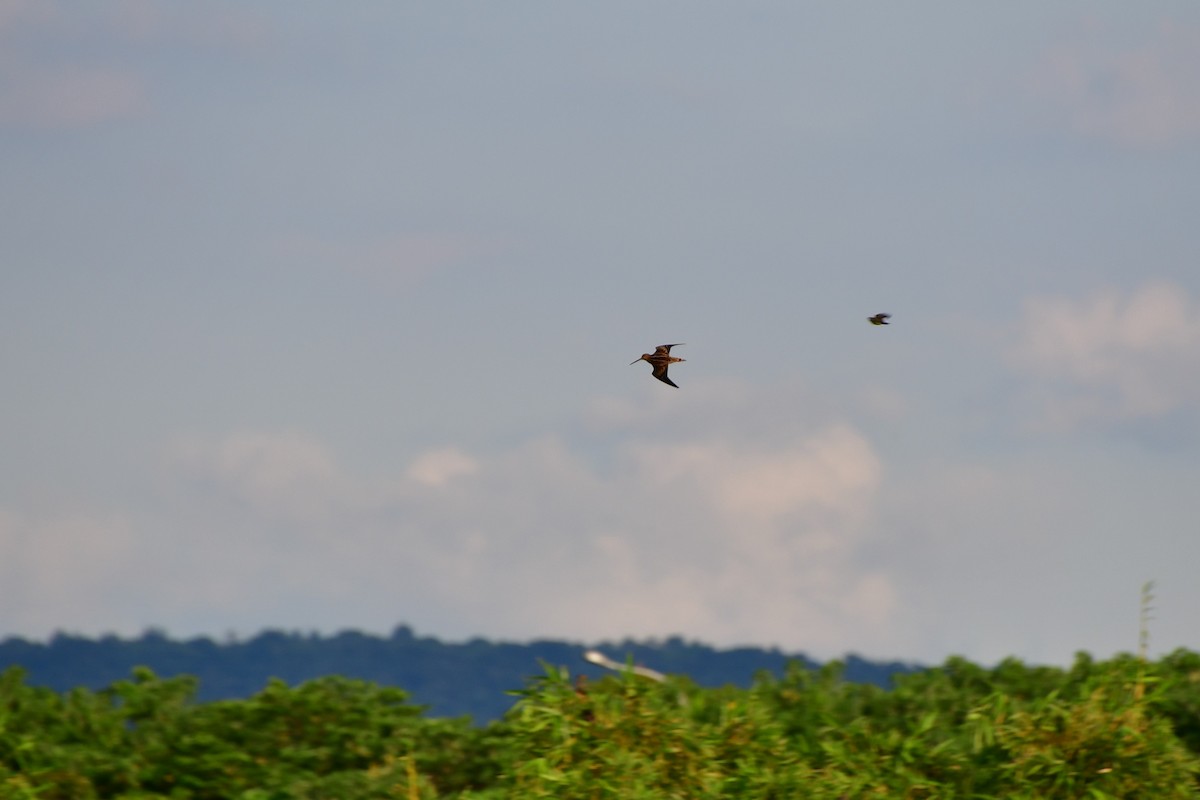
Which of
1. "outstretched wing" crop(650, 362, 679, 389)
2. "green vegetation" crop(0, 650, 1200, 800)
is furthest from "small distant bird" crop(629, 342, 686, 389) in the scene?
"green vegetation" crop(0, 650, 1200, 800)

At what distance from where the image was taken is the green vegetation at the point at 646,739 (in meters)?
13.0

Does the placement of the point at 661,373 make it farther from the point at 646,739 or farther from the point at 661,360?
the point at 646,739

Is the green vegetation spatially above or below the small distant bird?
below

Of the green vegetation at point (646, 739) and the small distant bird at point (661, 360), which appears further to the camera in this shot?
the green vegetation at point (646, 739)

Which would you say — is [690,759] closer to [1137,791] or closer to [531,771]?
[531,771]

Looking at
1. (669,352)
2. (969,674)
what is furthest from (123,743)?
(669,352)

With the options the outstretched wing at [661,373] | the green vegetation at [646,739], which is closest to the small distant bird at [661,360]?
the outstretched wing at [661,373]

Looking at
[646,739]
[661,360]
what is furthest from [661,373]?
[646,739]

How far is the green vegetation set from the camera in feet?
42.7

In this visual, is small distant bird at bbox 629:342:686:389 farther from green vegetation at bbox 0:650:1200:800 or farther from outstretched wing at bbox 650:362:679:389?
green vegetation at bbox 0:650:1200:800

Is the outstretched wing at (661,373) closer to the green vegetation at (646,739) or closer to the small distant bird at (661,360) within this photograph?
the small distant bird at (661,360)

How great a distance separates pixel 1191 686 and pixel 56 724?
46.6 ft

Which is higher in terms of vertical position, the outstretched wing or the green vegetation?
the outstretched wing

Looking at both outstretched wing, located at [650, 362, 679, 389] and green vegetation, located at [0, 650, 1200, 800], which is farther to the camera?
green vegetation, located at [0, 650, 1200, 800]
